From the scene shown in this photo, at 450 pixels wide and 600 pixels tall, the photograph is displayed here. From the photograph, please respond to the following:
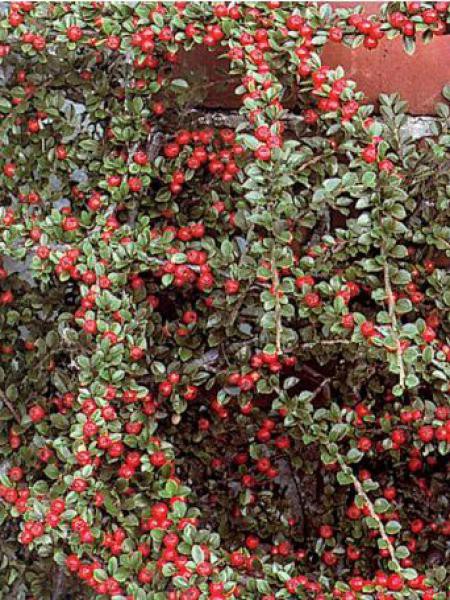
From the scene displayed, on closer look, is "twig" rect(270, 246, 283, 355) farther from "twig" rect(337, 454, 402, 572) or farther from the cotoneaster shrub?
"twig" rect(337, 454, 402, 572)

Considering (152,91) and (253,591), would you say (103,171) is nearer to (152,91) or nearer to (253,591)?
(152,91)

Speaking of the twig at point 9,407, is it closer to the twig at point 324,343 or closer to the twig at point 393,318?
the twig at point 324,343

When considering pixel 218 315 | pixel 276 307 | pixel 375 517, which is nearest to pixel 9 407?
pixel 218 315

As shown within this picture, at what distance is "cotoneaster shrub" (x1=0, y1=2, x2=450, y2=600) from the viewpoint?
1460mm

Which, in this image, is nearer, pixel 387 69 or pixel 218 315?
pixel 218 315

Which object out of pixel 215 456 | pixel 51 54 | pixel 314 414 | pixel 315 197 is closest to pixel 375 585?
pixel 314 414

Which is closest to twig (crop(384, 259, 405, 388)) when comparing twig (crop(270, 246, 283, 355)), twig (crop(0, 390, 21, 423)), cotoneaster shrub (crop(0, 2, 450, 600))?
cotoneaster shrub (crop(0, 2, 450, 600))

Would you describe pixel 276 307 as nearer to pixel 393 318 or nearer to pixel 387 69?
pixel 393 318

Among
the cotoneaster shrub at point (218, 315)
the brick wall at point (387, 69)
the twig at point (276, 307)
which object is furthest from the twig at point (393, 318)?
the brick wall at point (387, 69)

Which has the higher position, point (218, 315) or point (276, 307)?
point (276, 307)

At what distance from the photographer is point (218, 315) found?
1.64 m

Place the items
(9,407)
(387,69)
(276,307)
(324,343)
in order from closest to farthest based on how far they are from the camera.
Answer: (276,307) < (324,343) < (9,407) < (387,69)

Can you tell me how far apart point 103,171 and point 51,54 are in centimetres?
24

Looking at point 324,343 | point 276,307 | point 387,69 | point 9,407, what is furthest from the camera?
point 387,69
